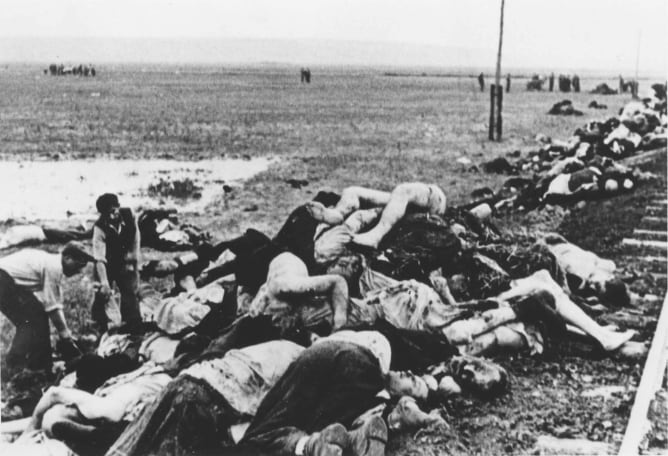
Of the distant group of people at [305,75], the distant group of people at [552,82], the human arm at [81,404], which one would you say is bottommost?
the human arm at [81,404]

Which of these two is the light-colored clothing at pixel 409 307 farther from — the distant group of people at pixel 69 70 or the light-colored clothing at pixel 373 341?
the distant group of people at pixel 69 70

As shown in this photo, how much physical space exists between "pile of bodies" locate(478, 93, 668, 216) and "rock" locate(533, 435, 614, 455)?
3453 mm

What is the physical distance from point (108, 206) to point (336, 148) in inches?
116

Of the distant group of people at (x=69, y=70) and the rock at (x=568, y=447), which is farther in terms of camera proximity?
the distant group of people at (x=69, y=70)

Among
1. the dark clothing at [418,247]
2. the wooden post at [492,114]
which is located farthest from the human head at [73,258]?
the wooden post at [492,114]

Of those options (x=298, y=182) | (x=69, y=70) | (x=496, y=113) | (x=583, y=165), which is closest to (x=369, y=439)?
(x=69, y=70)

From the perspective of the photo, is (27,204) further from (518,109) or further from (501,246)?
(518,109)

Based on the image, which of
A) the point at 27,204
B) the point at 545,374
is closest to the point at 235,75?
the point at 27,204

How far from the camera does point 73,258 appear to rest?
214 inches

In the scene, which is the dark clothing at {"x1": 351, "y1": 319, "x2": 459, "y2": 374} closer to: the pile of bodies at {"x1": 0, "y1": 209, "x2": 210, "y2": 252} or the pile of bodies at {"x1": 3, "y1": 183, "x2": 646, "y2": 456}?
the pile of bodies at {"x1": 3, "y1": 183, "x2": 646, "y2": 456}

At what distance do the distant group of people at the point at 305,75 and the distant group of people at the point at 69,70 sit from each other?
1.69m

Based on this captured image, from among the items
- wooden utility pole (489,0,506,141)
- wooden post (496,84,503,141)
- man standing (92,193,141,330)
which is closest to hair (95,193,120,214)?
man standing (92,193,141,330)

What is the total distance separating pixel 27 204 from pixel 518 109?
8070 millimetres

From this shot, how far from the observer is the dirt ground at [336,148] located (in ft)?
16.2
